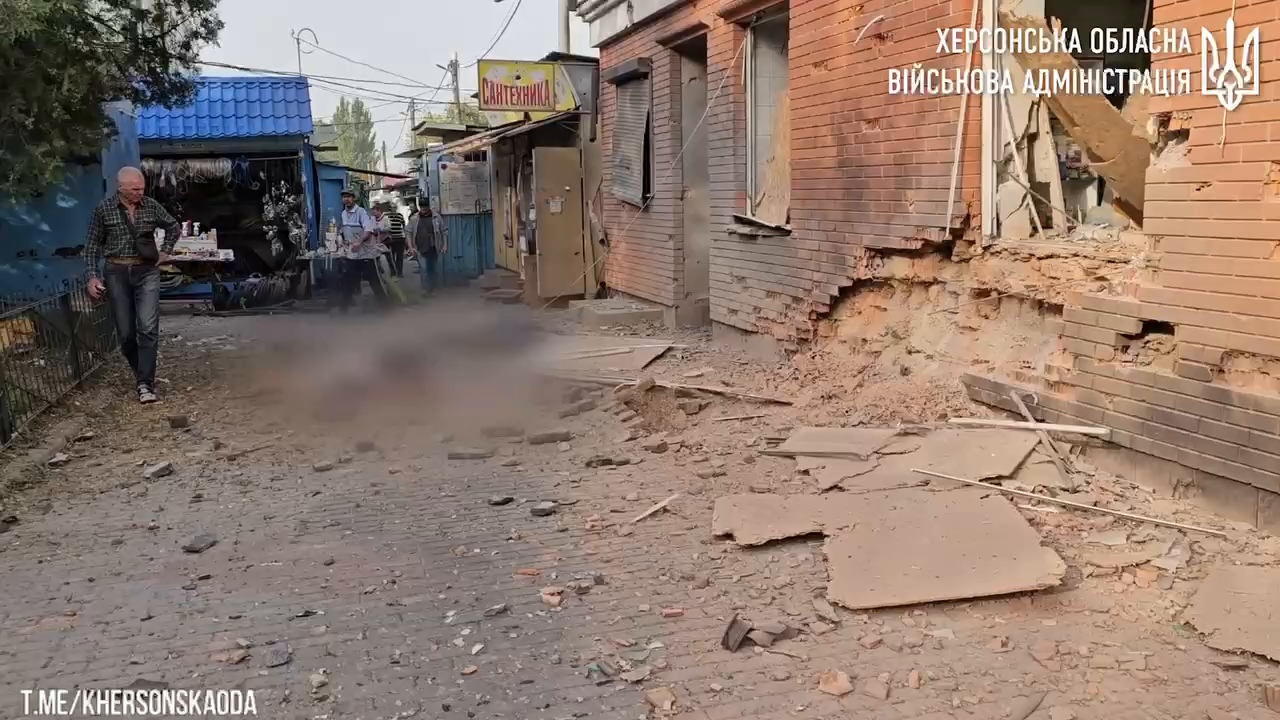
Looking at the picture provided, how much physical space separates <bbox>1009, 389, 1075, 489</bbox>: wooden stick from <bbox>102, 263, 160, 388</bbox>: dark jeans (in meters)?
6.44

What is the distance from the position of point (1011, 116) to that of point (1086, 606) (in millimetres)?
3418

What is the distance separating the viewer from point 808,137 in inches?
320

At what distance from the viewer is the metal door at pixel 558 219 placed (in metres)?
14.6

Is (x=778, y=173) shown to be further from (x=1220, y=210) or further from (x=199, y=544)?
(x=199, y=544)

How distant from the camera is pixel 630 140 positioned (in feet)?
41.0

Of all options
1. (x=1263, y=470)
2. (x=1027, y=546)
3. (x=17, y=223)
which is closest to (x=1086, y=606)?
(x=1027, y=546)

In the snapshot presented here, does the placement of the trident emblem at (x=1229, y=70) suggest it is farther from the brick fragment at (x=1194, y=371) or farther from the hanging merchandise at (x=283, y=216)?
the hanging merchandise at (x=283, y=216)

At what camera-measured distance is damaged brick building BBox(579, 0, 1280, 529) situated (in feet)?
14.2

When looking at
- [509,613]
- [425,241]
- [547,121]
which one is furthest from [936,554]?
[425,241]

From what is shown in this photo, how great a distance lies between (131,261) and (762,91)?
228 inches

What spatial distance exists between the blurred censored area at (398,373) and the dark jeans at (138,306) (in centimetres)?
89

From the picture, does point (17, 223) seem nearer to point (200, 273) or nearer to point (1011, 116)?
point (200, 273)

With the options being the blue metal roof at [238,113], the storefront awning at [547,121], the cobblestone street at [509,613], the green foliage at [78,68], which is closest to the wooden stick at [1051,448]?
the cobblestone street at [509,613]

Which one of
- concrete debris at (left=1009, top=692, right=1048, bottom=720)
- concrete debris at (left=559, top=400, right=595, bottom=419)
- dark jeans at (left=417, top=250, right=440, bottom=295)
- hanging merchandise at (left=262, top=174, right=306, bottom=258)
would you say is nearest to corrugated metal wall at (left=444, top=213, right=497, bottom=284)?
dark jeans at (left=417, top=250, right=440, bottom=295)
